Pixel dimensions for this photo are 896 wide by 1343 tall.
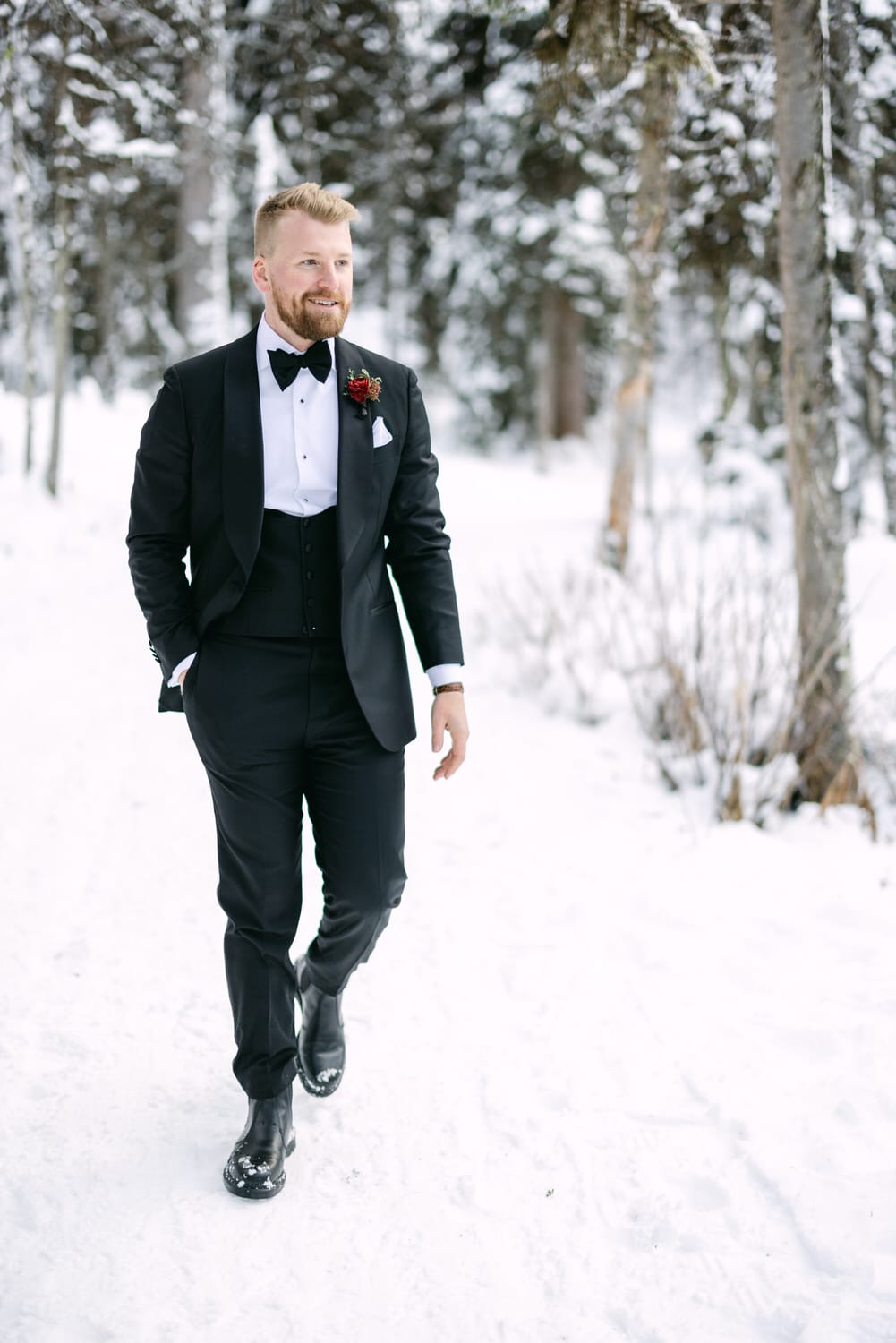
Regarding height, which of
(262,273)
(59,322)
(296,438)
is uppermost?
(59,322)

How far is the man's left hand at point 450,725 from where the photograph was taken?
262 cm

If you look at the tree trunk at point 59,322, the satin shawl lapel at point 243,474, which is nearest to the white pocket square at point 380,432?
the satin shawl lapel at point 243,474

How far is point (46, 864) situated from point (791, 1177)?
3.08 m

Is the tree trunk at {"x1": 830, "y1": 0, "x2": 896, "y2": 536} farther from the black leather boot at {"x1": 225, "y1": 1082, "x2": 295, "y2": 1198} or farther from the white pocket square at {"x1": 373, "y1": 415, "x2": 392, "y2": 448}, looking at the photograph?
A: the black leather boot at {"x1": 225, "y1": 1082, "x2": 295, "y2": 1198}

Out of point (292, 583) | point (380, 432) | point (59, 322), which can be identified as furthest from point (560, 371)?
point (292, 583)

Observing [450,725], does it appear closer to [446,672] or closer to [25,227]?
[446,672]

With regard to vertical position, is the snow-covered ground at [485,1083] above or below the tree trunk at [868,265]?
below

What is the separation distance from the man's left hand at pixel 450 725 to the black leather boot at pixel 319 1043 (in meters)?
0.82

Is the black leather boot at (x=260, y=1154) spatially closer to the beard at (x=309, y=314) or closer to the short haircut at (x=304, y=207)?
the beard at (x=309, y=314)

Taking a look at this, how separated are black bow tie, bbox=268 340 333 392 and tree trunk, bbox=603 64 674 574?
7063 mm

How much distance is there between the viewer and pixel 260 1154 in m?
2.57

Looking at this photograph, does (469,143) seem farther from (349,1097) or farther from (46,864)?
(349,1097)

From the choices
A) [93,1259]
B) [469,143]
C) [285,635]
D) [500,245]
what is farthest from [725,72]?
[469,143]

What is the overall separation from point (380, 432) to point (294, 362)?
0.88 feet
